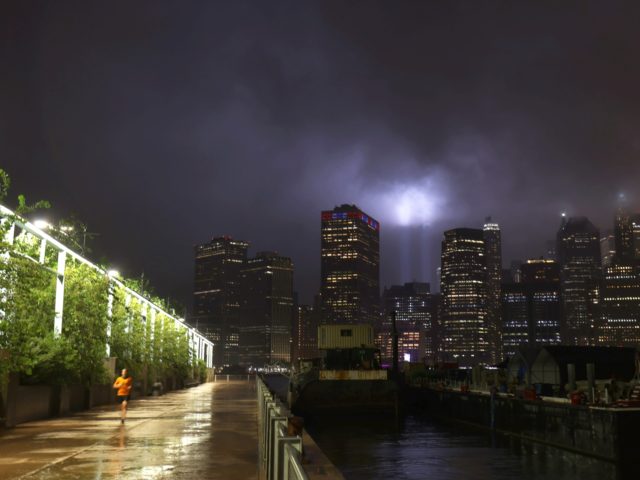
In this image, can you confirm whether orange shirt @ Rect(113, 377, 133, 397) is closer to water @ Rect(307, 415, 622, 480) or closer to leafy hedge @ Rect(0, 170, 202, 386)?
leafy hedge @ Rect(0, 170, 202, 386)

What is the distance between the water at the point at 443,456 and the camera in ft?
84.5

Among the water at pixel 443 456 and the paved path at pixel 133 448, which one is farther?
the water at pixel 443 456

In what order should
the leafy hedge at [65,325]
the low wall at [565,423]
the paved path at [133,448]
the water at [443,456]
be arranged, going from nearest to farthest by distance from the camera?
the paved path at [133,448]
the leafy hedge at [65,325]
the water at [443,456]
the low wall at [565,423]

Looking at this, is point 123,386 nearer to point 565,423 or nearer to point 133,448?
point 133,448

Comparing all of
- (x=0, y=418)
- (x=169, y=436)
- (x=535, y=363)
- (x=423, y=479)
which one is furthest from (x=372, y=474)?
(x=535, y=363)

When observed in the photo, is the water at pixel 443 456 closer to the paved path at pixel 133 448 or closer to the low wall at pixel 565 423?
the low wall at pixel 565 423

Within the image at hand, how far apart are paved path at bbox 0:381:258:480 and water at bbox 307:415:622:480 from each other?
757 centimetres

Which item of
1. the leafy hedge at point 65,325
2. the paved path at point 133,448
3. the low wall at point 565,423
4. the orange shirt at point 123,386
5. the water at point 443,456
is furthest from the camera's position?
the low wall at point 565,423

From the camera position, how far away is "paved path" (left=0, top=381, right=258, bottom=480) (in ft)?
38.8

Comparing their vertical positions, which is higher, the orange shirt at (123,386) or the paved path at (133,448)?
the orange shirt at (123,386)

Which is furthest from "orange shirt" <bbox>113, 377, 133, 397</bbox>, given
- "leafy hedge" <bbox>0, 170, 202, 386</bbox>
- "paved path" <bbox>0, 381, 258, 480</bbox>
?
"leafy hedge" <bbox>0, 170, 202, 386</bbox>

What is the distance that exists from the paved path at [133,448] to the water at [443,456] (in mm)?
7568

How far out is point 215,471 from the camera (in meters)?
12.0

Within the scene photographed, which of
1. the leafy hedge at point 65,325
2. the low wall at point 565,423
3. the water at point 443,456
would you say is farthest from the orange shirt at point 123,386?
the low wall at point 565,423
